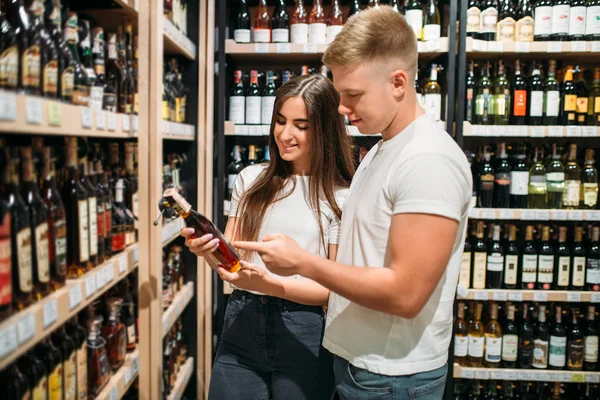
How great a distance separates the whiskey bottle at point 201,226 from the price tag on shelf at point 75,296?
27cm

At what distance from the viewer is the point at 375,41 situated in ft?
4.07

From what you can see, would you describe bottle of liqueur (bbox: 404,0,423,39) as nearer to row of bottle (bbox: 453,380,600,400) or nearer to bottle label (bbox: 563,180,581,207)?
bottle label (bbox: 563,180,581,207)

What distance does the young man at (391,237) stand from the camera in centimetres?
115

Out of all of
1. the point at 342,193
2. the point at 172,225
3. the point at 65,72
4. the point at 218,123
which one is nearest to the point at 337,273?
the point at 342,193

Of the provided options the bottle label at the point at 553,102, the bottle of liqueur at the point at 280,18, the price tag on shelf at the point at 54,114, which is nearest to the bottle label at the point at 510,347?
the bottle label at the point at 553,102

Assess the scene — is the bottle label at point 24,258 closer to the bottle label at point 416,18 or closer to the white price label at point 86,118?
the white price label at point 86,118

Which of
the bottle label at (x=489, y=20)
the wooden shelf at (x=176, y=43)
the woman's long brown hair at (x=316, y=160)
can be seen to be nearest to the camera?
the woman's long brown hair at (x=316, y=160)

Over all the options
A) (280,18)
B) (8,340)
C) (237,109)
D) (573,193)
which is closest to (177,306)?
(237,109)

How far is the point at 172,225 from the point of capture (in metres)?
2.52

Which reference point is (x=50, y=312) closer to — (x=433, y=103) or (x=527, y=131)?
(x=433, y=103)

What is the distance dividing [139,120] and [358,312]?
1.15 meters

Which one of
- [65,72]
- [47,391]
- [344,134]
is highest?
[65,72]

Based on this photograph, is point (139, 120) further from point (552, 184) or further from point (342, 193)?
point (552, 184)

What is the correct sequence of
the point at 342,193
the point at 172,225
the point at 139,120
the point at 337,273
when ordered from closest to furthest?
1. the point at 337,273
2. the point at 342,193
3. the point at 139,120
4. the point at 172,225
